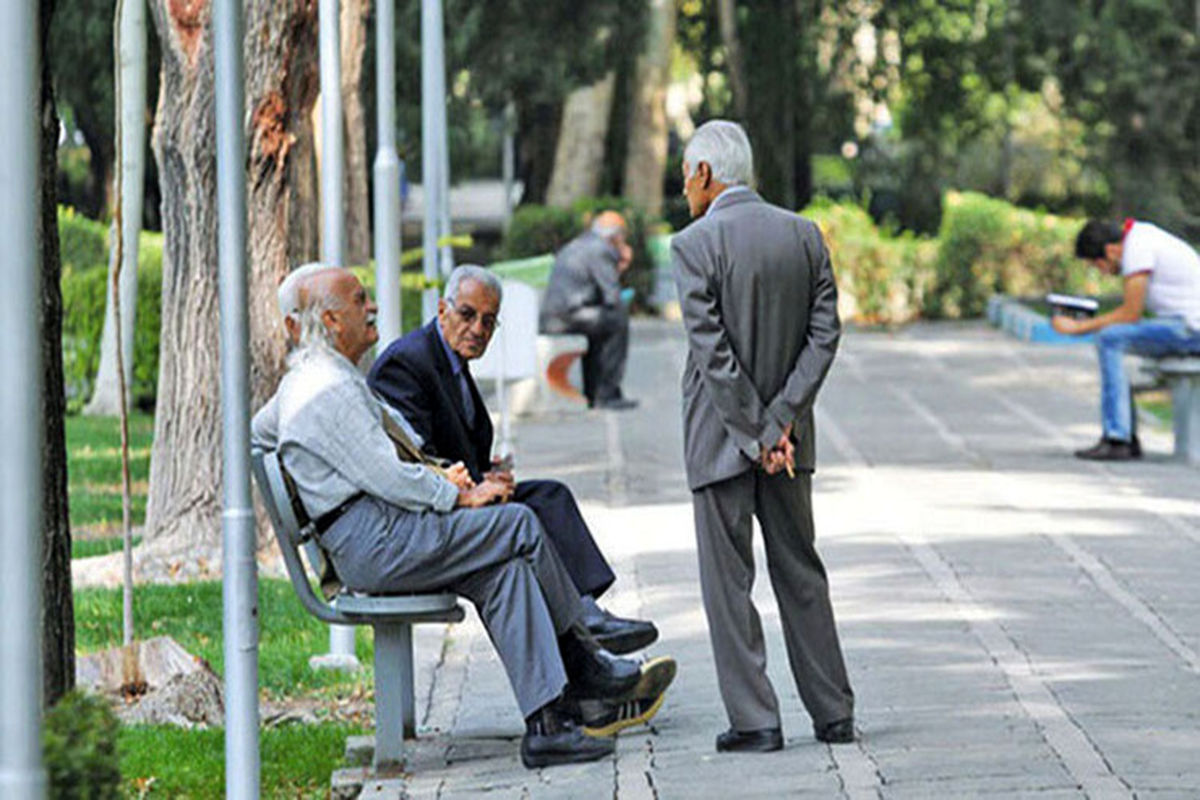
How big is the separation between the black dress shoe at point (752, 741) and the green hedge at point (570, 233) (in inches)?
953

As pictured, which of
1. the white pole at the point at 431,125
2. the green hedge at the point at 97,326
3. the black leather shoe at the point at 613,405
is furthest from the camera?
the green hedge at the point at 97,326

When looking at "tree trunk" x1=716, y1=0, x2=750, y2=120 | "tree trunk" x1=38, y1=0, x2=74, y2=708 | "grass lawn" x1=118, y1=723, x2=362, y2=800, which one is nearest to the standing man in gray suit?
"grass lawn" x1=118, y1=723, x2=362, y2=800

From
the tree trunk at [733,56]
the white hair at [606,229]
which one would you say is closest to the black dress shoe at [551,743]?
the white hair at [606,229]

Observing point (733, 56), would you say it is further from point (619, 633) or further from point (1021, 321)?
point (619, 633)

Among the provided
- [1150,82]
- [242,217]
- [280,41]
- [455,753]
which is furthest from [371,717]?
[1150,82]

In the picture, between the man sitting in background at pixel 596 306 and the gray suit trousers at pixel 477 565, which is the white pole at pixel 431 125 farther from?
the gray suit trousers at pixel 477 565

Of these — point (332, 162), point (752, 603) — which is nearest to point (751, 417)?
point (752, 603)

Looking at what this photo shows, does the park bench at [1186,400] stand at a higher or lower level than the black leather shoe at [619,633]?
lower

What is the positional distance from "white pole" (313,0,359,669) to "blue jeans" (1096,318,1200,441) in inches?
278

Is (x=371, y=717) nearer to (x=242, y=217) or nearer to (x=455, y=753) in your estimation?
(x=455, y=753)

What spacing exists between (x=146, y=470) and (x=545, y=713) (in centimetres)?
1049

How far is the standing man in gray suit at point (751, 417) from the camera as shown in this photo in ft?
26.8

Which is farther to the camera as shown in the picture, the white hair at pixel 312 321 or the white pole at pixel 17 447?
the white hair at pixel 312 321

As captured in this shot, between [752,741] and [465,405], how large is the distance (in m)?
1.61
